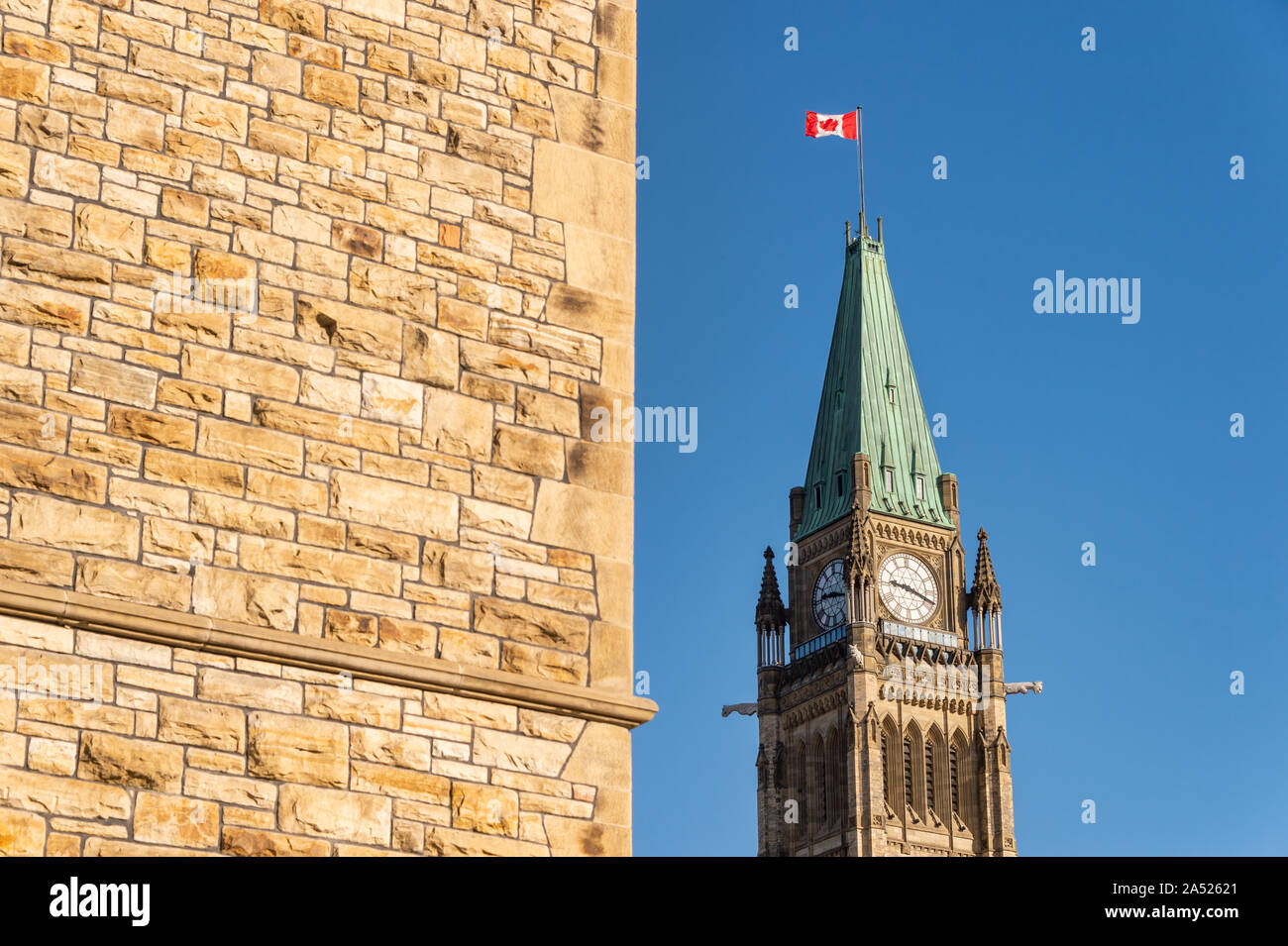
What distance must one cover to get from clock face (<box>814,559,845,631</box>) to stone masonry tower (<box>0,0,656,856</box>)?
7645cm

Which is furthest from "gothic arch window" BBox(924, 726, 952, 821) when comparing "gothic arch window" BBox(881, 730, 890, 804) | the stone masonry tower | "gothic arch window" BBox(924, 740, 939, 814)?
the stone masonry tower

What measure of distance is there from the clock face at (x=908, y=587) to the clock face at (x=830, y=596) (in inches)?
68.7

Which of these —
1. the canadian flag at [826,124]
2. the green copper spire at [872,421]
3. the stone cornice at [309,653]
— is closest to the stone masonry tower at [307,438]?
the stone cornice at [309,653]

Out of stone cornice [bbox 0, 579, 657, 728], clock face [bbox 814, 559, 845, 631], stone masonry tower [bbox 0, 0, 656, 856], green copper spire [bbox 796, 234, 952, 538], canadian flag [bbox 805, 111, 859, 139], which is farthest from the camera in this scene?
green copper spire [bbox 796, 234, 952, 538]

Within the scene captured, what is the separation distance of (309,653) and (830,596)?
259 feet

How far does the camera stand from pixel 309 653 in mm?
9273

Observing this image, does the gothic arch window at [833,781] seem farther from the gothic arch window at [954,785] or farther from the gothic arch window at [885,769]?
the gothic arch window at [954,785]

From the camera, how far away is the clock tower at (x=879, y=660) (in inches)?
3287

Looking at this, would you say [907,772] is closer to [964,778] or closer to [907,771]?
[907,771]

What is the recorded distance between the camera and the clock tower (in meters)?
83.5

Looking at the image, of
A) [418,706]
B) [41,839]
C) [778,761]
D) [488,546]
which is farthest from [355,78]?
[778,761]

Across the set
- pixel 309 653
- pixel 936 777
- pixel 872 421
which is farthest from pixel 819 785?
pixel 309 653

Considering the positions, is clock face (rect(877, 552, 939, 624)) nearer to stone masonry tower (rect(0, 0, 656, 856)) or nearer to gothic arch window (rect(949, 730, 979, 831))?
gothic arch window (rect(949, 730, 979, 831))

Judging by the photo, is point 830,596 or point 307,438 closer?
point 307,438
